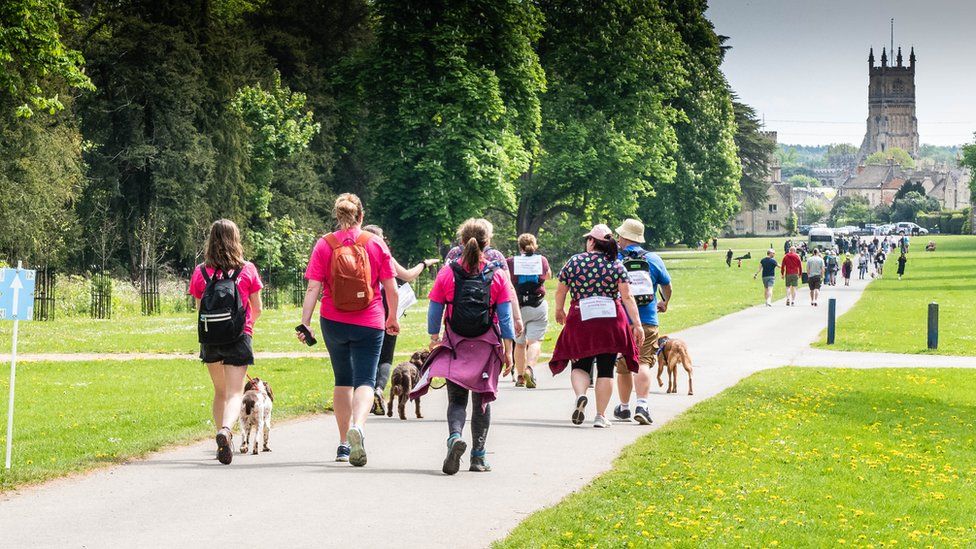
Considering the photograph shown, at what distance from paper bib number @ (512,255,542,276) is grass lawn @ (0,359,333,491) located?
2.80 metres

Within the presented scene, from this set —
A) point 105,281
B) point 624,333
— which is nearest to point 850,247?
point 105,281

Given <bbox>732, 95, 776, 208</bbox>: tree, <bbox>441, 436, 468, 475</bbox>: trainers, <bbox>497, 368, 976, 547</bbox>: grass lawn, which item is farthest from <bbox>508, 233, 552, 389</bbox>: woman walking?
<bbox>732, 95, 776, 208</bbox>: tree

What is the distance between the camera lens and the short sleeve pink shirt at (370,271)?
10.2 metres

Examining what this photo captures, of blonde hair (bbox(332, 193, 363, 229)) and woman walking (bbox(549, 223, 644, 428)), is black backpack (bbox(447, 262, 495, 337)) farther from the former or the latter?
woman walking (bbox(549, 223, 644, 428))

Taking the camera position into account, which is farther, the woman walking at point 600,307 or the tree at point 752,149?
the tree at point 752,149

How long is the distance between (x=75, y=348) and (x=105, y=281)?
12.0m

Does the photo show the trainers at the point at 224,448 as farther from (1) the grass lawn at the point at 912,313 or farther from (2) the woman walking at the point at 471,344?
(1) the grass lawn at the point at 912,313

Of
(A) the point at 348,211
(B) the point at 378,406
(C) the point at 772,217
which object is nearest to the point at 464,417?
(A) the point at 348,211

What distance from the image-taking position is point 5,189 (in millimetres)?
36875

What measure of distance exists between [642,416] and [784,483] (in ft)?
10.9

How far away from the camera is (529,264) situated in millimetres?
16344

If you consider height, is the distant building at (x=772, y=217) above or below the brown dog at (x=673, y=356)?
above

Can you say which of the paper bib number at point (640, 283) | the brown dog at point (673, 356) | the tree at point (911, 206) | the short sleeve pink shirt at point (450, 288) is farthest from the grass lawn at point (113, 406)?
the tree at point (911, 206)

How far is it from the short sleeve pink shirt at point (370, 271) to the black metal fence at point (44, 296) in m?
24.6
